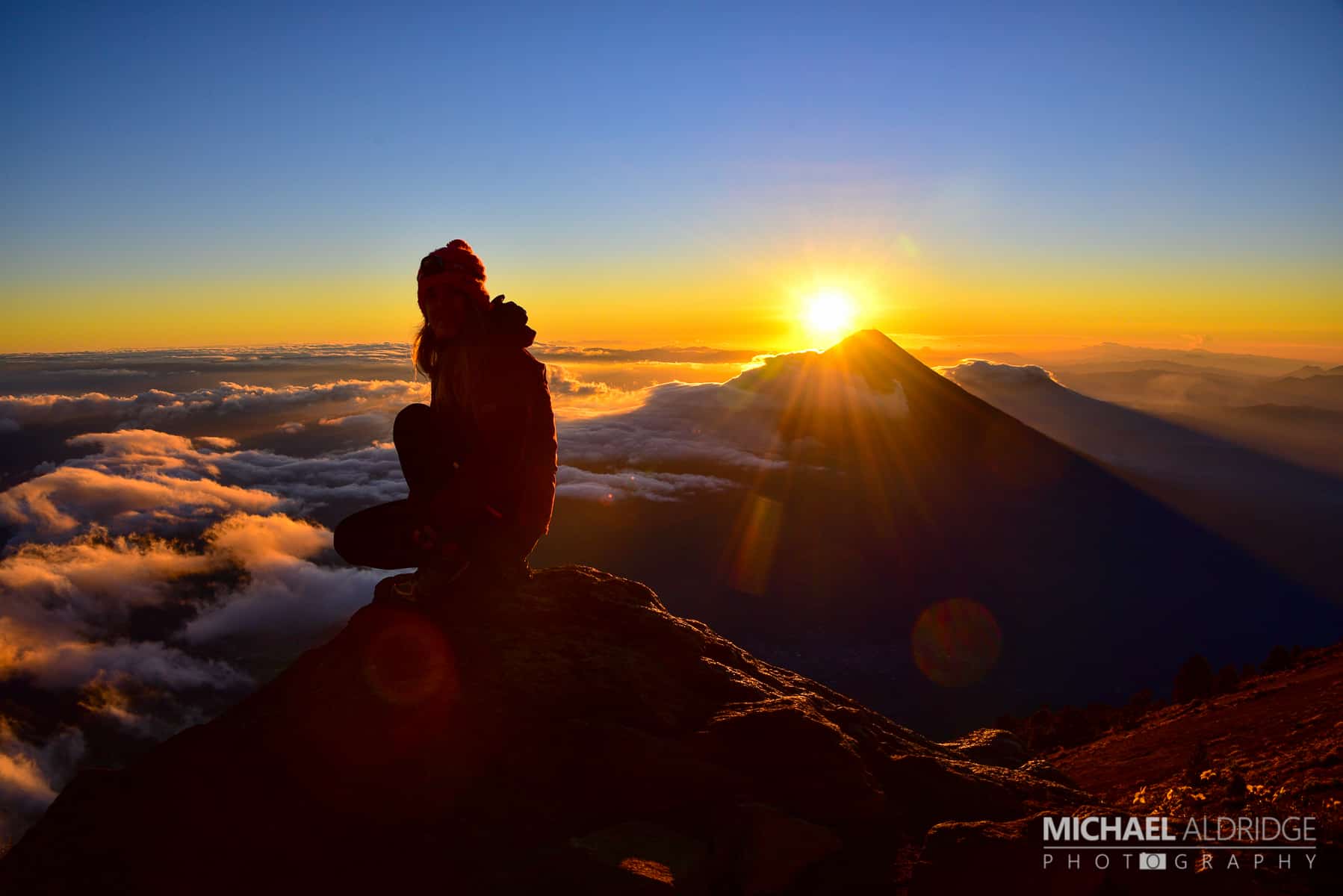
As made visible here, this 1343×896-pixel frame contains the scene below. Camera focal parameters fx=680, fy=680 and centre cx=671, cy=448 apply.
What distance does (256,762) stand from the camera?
10.3 ft

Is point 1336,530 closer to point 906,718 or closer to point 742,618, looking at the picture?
point 906,718

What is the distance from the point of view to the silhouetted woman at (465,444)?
3.72 m

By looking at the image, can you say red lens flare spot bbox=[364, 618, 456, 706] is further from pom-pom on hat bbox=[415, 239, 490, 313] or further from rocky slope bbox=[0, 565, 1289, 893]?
pom-pom on hat bbox=[415, 239, 490, 313]

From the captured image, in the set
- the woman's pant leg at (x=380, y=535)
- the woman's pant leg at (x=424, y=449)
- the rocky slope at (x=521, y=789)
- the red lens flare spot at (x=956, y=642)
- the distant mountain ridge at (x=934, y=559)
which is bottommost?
the red lens flare spot at (x=956, y=642)

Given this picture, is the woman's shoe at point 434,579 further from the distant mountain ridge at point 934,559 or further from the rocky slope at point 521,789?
the distant mountain ridge at point 934,559

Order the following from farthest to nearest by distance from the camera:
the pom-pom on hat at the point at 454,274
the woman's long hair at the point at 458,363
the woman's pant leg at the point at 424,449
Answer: the pom-pom on hat at the point at 454,274 → the woman's long hair at the point at 458,363 → the woman's pant leg at the point at 424,449

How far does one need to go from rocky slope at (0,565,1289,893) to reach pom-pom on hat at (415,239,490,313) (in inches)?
72.3

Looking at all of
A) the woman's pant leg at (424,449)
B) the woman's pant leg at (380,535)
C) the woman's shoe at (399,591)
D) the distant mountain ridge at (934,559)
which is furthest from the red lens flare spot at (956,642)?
the woman's pant leg at (424,449)

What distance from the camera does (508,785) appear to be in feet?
10.4

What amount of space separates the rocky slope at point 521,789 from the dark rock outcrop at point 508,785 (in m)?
0.01

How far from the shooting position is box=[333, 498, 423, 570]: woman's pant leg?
3.74m

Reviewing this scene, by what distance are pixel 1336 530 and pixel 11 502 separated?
290 metres

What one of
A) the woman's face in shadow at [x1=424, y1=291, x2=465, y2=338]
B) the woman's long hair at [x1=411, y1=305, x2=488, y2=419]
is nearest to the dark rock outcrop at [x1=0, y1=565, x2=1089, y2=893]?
the woman's long hair at [x1=411, y1=305, x2=488, y2=419]

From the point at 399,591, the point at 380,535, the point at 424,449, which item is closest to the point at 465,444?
the point at 424,449
